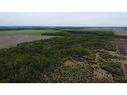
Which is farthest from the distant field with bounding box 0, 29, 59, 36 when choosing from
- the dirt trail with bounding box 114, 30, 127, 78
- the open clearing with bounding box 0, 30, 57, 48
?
the dirt trail with bounding box 114, 30, 127, 78

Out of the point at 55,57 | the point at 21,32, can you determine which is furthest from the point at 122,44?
the point at 21,32

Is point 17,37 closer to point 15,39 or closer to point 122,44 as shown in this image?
point 15,39

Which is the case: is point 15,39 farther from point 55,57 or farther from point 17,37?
point 55,57

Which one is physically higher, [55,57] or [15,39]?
[15,39]

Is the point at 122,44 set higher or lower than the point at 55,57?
higher

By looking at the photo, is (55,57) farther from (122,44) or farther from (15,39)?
(122,44)

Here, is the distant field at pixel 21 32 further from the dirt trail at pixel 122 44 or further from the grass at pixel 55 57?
the dirt trail at pixel 122 44

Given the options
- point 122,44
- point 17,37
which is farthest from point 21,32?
point 122,44

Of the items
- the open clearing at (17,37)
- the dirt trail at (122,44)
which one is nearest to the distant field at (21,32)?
the open clearing at (17,37)
